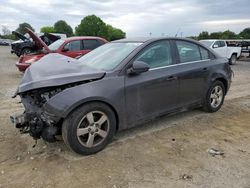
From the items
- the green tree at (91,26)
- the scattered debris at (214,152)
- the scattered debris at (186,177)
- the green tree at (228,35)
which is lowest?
the scattered debris at (186,177)

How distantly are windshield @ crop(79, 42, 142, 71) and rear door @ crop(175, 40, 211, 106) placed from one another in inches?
37.7

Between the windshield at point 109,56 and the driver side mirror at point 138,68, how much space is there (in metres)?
0.25

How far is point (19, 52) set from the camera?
1730cm

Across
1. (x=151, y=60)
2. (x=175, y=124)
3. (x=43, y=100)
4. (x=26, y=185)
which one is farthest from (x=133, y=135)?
(x=26, y=185)

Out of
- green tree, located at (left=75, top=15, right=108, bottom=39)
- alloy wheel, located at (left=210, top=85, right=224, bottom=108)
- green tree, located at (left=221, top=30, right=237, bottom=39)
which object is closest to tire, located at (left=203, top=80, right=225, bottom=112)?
alloy wheel, located at (left=210, top=85, right=224, bottom=108)

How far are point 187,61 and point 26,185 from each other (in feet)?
11.0

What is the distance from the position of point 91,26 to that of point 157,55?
55603 mm

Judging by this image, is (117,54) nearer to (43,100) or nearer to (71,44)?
(43,100)

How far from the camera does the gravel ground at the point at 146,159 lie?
126 inches

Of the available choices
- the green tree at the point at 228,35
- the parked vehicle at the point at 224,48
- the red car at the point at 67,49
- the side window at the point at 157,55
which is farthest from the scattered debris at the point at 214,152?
the green tree at the point at 228,35

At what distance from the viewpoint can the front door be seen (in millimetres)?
4118

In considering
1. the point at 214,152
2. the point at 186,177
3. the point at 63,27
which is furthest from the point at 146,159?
the point at 63,27

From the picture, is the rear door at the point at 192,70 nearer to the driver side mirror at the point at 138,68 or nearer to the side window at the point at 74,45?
the driver side mirror at the point at 138,68

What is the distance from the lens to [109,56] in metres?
4.52
